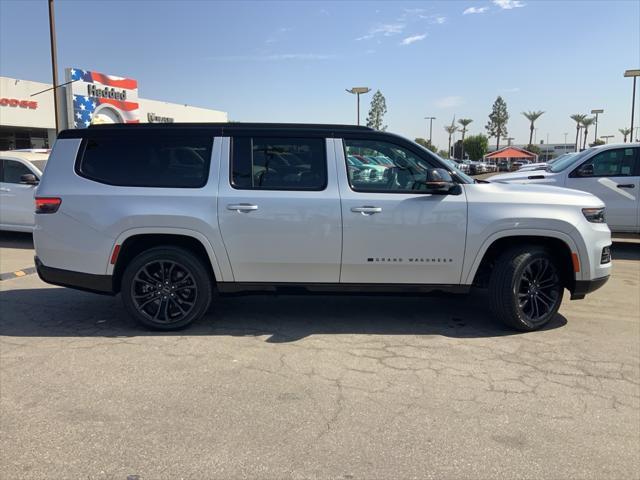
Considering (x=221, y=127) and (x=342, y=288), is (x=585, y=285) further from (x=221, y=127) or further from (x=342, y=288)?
(x=221, y=127)

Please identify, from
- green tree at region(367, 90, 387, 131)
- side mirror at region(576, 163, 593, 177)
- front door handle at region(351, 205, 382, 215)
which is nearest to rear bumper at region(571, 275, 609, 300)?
front door handle at region(351, 205, 382, 215)

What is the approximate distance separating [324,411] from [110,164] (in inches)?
124

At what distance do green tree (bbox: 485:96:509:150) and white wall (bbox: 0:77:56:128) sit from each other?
8793cm

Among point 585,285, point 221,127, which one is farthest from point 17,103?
point 585,285

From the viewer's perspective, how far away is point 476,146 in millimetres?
97312

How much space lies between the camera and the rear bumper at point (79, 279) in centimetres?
491

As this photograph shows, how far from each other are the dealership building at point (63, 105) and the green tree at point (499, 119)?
82.2m

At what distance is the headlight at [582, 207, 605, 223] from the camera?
197 inches

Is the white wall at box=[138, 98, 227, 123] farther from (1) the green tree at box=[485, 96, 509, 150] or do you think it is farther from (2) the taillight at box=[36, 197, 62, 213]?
(1) the green tree at box=[485, 96, 509, 150]

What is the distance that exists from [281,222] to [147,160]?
144 centimetres

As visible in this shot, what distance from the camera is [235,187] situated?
485 centimetres

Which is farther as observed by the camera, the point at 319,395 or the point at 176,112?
the point at 176,112

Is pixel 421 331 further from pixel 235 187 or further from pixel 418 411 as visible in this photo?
pixel 235 187

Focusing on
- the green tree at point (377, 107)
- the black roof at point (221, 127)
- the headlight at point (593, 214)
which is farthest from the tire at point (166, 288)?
the green tree at point (377, 107)
